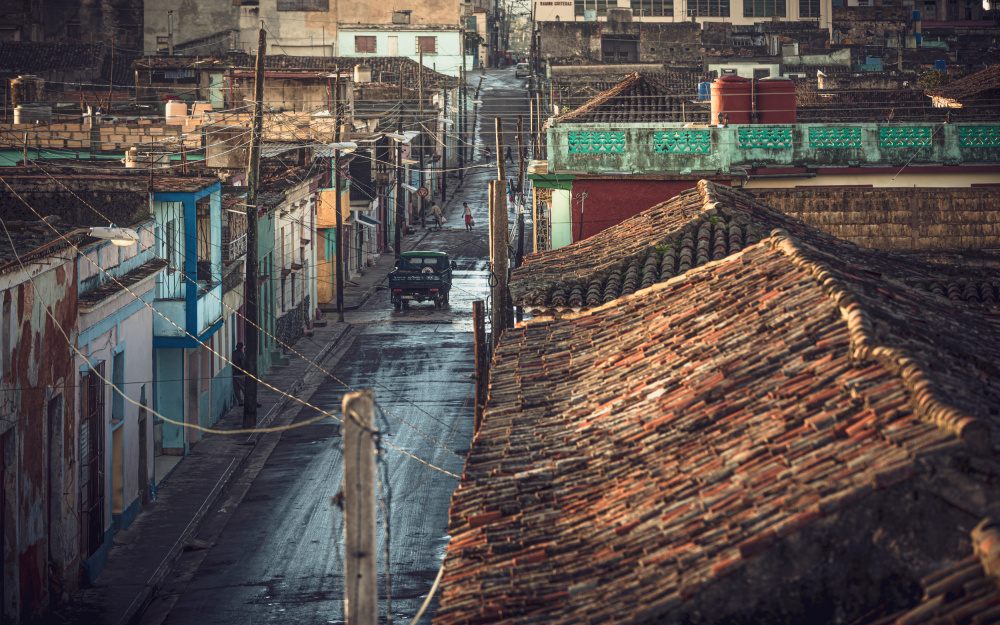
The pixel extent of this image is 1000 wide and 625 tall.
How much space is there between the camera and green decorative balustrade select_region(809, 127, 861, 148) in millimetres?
24391

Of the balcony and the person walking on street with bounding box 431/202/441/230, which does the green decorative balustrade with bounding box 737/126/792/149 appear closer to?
the balcony

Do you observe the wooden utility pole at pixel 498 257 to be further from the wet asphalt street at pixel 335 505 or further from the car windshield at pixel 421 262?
the car windshield at pixel 421 262

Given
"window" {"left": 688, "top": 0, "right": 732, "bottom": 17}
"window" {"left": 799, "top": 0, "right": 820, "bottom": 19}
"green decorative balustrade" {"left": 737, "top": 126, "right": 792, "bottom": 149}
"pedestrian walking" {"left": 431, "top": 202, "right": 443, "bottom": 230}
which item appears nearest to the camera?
"green decorative balustrade" {"left": 737, "top": 126, "right": 792, "bottom": 149}

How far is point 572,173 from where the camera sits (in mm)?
23844

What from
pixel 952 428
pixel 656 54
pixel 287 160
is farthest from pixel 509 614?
pixel 656 54

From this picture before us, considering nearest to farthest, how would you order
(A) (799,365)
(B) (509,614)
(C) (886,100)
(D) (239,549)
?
(B) (509,614), (A) (799,365), (D) (239,549), (C) (886,100)

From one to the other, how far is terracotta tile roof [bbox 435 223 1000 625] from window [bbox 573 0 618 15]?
70.7m

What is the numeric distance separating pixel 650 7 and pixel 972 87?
4302 cm

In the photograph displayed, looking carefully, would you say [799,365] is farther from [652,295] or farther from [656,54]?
[656,54]

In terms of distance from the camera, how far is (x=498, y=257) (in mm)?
22422

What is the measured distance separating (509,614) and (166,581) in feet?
40.8

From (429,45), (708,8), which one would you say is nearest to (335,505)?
(429,45)

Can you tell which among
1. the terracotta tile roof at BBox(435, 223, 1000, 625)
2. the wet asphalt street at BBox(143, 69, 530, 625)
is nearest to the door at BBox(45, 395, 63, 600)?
the wet asphalt street at BBox(143, 69, 530, 625)

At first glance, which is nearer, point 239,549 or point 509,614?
point 509,614
